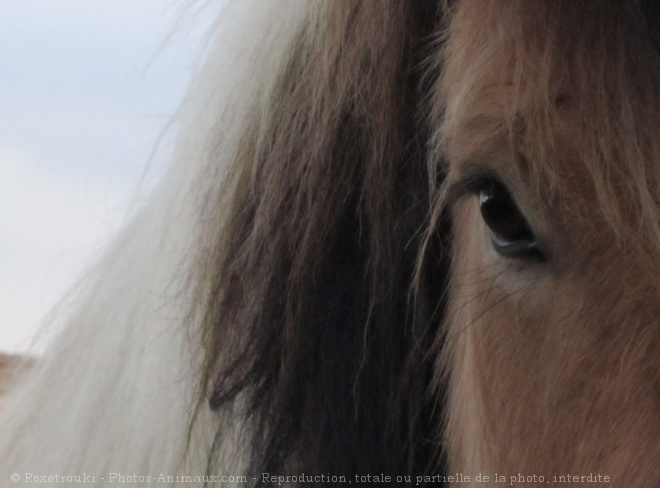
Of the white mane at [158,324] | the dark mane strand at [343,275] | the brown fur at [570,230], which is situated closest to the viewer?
the brown fur at [570,230]

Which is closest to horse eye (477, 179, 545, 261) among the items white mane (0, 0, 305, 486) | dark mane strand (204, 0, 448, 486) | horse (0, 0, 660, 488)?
horse (0, 0, 660, 488)

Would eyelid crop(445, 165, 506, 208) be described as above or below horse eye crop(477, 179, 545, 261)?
above

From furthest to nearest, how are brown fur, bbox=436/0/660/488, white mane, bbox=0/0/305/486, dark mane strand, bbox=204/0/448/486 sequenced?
white mane, bbox=0/0/305/486 → dark mane strand, bbox=204/0/448/486 → brown fur, bbox=436/0/660/488

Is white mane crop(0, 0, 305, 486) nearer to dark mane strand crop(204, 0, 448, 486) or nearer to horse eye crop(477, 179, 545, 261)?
dark mane strand crop(204, 0, 448, 486)

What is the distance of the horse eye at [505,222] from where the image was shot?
898mm

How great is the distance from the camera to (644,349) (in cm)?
79

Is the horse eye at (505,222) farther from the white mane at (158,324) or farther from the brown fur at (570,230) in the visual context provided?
the white mane at (158,324)

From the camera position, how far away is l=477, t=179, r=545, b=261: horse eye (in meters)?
0.90

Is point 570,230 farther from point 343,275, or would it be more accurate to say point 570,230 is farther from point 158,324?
point 158,324

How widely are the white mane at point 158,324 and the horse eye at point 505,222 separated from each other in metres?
0.36

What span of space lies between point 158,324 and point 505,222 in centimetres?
51

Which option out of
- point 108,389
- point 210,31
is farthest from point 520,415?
point 210,31

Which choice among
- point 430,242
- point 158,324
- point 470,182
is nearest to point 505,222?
point 470,182

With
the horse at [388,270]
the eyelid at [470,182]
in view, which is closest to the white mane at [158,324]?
Answer: the horse at [388,270]
